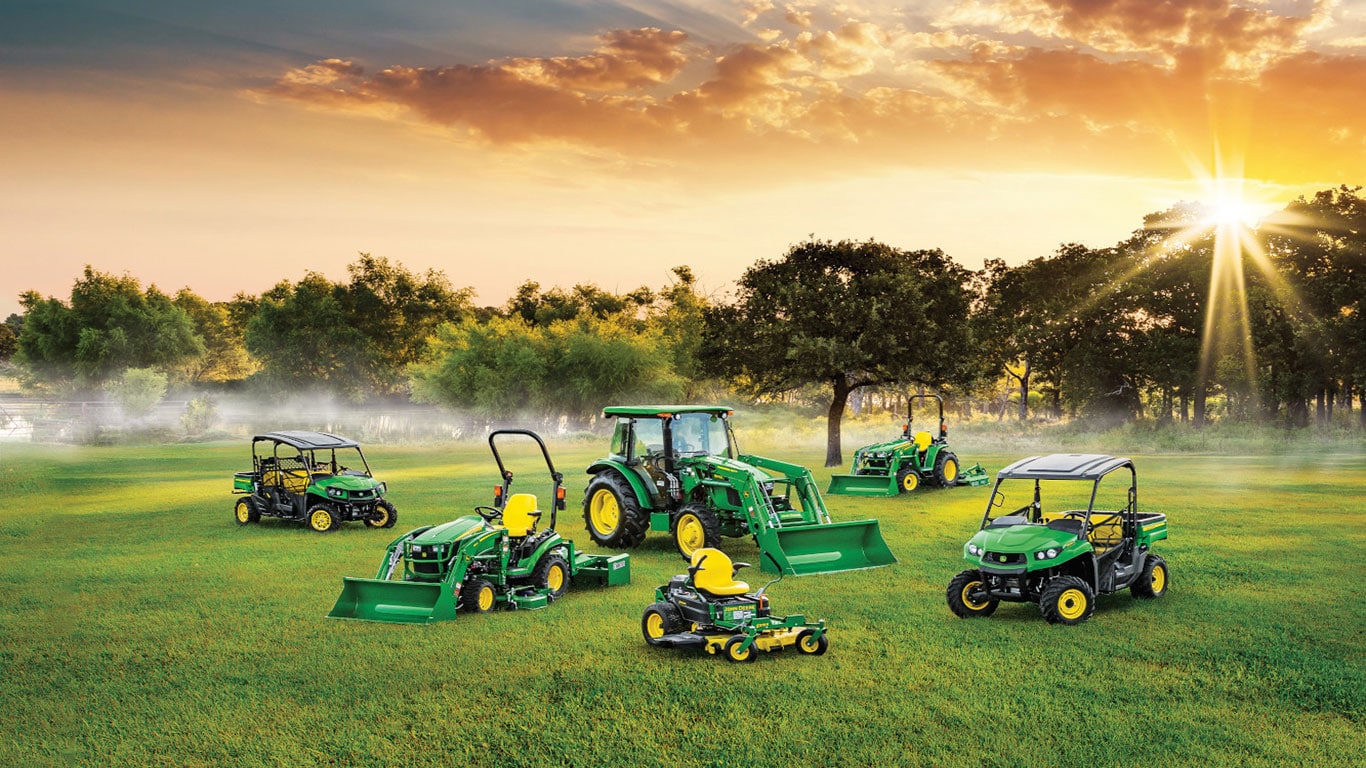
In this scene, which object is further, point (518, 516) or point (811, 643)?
point (518, 516)

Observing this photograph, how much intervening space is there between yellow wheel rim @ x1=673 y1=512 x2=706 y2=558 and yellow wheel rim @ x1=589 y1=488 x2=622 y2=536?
5.61ft

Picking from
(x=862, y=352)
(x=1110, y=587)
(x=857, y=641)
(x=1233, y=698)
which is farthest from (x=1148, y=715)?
(x=862, y=352)

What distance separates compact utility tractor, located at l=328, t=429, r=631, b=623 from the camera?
1176 centimetres

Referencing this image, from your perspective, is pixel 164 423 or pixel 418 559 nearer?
pixel 418 559

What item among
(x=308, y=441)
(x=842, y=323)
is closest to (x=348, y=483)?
(x=308, y=441)

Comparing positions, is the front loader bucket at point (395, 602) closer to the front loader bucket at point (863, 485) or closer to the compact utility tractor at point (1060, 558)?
the compact utility tractor at point (1060, 558)

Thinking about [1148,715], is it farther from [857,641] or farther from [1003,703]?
[857,641]

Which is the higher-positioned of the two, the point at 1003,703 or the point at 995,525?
the point at 995,525

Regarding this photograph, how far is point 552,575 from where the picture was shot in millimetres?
12945

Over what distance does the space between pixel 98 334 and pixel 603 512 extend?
78093 millimetres

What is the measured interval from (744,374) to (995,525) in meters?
24.8

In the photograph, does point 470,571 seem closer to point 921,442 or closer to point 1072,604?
point 1072,604

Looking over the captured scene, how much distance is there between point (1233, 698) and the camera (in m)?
8.88

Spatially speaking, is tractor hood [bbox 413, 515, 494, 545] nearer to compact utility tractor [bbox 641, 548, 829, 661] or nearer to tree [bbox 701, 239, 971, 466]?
compact utility tractor [bbox 641, 548, 829, 661]
